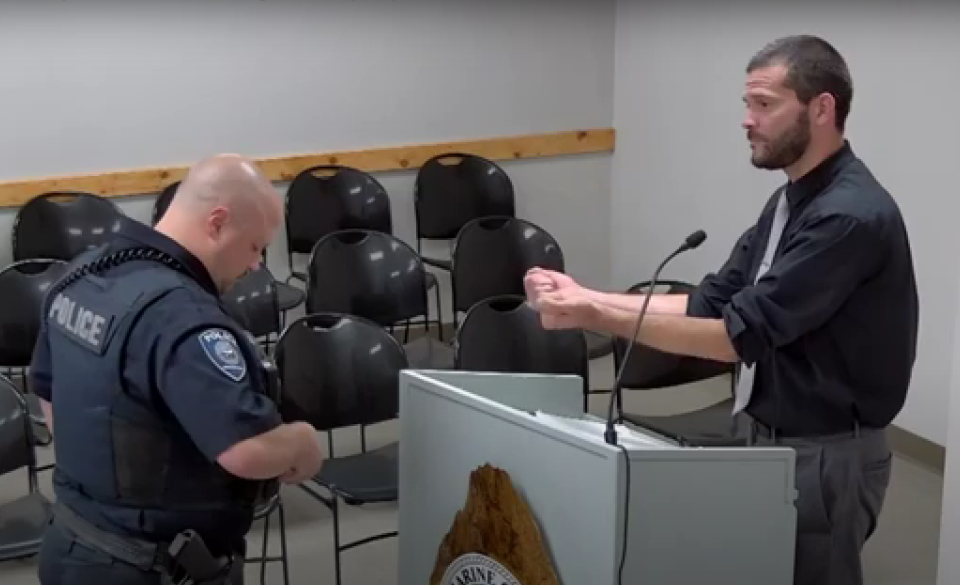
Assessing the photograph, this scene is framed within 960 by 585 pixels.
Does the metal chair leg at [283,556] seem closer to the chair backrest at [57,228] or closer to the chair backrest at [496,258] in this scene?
the chair backrest at [496,258]

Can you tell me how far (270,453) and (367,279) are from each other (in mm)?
3015

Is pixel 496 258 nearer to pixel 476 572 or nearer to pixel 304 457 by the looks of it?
pixel 476 572

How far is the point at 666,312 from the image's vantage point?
124 inches

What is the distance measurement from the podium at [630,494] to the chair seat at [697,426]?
1.60 metres

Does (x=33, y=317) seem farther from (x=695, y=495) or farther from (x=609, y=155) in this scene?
(x=609, y=155)

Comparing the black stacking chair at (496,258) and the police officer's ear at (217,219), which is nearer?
the police officer's ear at (217,219)

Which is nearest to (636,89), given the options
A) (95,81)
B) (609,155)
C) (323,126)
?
(609,155)

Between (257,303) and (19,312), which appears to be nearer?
(19,312)

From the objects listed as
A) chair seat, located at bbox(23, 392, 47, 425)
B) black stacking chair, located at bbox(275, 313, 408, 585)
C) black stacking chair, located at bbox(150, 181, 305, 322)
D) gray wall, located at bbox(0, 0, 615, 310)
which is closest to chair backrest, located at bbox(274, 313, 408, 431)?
black stacking chair, located at bbox(275, 313, 408, 585)

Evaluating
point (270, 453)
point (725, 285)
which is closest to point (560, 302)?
point (725, 285)

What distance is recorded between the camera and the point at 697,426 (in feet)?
14.4

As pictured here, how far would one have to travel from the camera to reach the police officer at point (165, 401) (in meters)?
2.28

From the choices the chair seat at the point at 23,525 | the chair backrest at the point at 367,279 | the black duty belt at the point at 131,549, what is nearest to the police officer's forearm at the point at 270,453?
the black duty belt at the point at 131,549

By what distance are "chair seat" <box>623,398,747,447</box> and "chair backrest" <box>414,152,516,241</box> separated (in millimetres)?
2389
